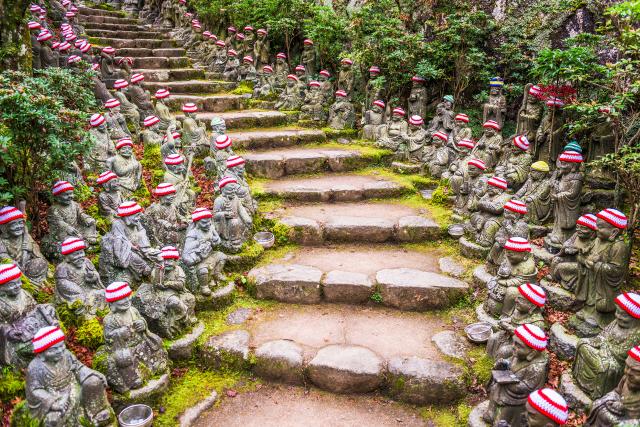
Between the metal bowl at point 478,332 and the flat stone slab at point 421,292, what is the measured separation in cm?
71

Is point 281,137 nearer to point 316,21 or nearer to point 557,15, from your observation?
point 316,21

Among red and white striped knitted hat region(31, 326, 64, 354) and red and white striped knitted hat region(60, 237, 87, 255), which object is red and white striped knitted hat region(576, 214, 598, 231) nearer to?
red and white striped knitted hat region(31, 326, 64, 354)

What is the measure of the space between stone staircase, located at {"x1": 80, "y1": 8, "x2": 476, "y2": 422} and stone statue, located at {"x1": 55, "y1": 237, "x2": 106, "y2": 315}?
1.56 metres

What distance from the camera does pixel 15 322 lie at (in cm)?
503

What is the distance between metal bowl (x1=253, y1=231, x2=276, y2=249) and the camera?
27.7 ft

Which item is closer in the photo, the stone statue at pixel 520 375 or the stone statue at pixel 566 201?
the stone statue at pixel 520 375

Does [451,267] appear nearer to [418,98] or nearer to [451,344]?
[451,344]

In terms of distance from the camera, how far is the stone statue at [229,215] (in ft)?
25.3

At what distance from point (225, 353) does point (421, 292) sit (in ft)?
9.75

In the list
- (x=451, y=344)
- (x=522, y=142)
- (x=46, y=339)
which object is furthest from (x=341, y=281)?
(x=522, y=142)

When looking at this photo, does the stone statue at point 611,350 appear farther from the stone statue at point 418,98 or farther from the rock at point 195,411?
the stone statue at point 418,98

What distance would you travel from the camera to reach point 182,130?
10.8 m

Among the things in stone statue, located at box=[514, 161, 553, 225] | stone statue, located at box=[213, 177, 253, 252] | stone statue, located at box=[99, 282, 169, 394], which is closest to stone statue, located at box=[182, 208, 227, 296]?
stone statue, located at box=[213, 177, 253, 252]

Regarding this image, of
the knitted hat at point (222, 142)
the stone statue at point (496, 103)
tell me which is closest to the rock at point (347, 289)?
the knitted hat at point (222, 142)
